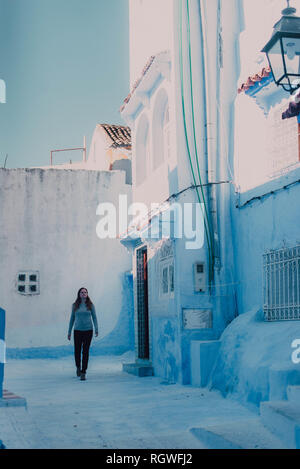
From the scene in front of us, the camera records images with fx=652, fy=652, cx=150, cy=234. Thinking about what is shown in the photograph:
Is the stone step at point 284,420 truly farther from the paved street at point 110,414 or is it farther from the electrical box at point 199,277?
the electrical box at point 199,277

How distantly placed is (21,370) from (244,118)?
812cm

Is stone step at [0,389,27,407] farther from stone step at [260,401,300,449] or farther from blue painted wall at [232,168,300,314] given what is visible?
blue painted wall at [232,168,300,314]

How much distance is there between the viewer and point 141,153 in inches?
580

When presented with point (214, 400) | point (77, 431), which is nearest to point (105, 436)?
point (77, 431)

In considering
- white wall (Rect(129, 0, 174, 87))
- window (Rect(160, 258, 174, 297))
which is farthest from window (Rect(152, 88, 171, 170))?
window (Rect(160, 258, 174, 297))

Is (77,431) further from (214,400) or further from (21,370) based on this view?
(21,370)

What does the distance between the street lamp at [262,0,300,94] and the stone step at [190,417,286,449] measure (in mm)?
3339

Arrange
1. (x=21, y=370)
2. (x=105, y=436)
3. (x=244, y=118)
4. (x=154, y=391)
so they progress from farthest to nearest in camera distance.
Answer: (x=21, y=370), (x=244, y=118), (x=154, y=391), (x=105, y=436)

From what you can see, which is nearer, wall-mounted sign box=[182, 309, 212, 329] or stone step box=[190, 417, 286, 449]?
stone step box=[190, 417, 286, 449]

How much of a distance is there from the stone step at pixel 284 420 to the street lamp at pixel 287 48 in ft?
10.1

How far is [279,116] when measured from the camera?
9.80m

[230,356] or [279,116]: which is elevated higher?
[279,116]

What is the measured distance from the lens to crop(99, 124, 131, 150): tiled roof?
21.2 metres

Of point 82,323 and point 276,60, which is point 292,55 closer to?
point 276,60
